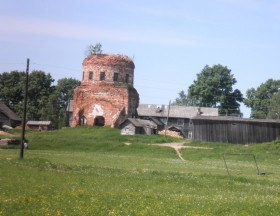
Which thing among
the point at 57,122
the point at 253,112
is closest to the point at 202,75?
the point at 253,112

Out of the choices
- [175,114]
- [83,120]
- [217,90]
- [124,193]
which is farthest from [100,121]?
[124,193]

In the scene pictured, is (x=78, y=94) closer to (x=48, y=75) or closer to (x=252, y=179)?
(x=48, y=75)

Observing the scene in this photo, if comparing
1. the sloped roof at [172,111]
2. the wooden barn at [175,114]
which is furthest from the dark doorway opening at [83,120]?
the sloped roof at [172,111]

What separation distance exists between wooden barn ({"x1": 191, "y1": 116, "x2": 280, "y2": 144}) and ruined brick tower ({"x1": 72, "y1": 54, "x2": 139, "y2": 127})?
43.7 feet

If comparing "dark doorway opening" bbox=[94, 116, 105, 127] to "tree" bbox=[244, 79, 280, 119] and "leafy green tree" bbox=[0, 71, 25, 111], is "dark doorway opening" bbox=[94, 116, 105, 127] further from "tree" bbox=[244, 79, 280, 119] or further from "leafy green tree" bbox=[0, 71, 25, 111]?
"tree" bbox=[244, 79, 280, 119]

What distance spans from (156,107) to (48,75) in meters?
34.4

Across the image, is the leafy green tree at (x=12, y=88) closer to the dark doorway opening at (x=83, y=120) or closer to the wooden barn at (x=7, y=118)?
the wooden barn at (x=7, y=118)

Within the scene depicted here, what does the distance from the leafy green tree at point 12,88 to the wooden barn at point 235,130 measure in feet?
190

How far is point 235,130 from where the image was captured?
63.5 m

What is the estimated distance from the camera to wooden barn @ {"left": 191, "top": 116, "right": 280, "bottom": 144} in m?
62.8

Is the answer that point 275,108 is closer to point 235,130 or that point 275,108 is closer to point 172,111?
point 172,111

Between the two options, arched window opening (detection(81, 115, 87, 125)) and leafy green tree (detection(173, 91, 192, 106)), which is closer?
arched window opening (detection(81, 115, 87, 125))

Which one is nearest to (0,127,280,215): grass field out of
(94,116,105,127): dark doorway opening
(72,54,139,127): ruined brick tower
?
(72,54,139,127): ruined brick tower

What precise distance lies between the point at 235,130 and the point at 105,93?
21.8 metres
